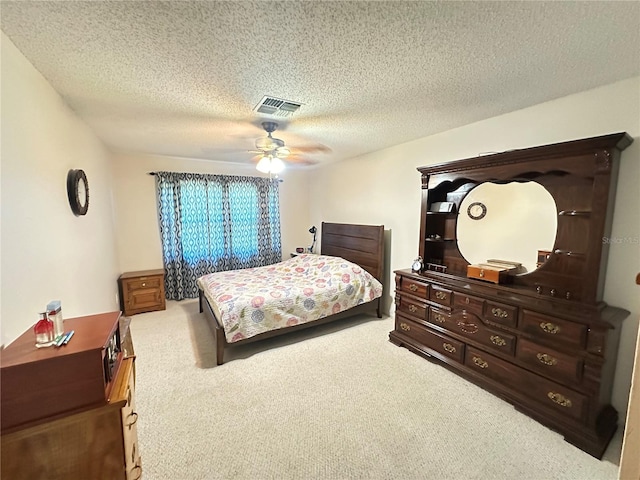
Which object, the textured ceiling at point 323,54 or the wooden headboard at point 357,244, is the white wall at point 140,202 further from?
the wooden headboard at point 357,244

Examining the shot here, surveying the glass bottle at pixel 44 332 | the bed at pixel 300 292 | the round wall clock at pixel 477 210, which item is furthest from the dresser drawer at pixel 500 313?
the glass bottle at pixel 44 332

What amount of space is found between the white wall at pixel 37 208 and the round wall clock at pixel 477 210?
325 cm

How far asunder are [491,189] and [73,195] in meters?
3.47

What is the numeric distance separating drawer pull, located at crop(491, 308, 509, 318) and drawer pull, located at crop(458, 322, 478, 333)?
0.21m

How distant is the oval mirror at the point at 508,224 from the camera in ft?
7.13

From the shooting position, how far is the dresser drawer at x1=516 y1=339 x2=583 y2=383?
176 centimetres

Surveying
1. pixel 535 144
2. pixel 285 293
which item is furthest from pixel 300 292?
pixel 535 144

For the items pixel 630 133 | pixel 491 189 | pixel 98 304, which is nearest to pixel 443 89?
pixel 491 189

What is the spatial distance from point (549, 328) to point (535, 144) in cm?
146

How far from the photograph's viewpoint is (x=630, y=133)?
1.79m

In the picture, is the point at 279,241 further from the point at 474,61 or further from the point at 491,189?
the point at 474,61

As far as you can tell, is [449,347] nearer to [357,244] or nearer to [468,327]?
[468,327]

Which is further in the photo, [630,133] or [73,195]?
[73,195]

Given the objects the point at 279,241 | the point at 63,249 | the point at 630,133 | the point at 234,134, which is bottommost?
the point at 279,241
